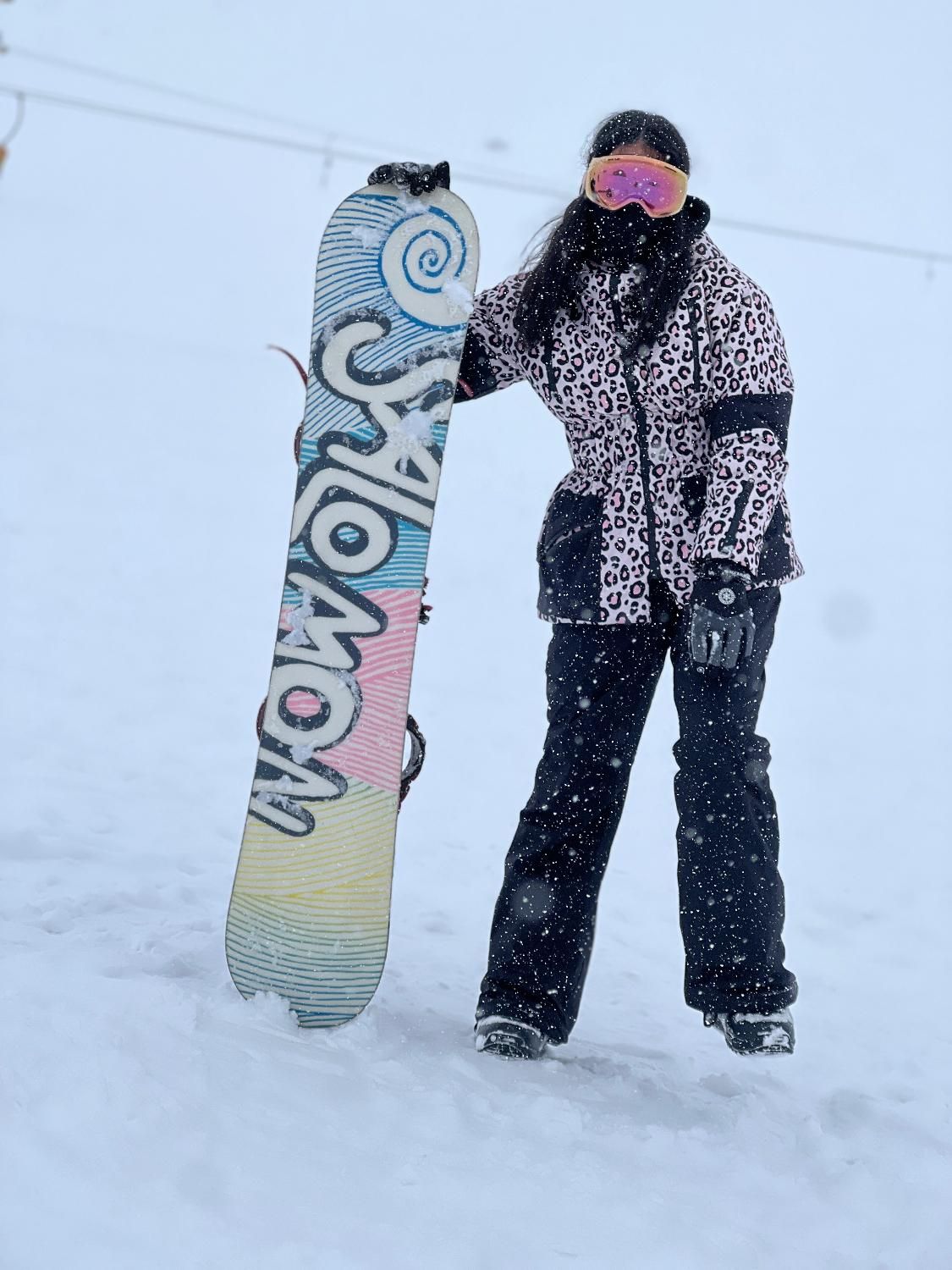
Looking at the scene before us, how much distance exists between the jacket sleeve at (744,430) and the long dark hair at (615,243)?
13 cm

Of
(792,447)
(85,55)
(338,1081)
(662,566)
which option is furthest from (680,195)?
(85,55)

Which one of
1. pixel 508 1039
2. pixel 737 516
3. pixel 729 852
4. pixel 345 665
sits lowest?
pixel 508 1039

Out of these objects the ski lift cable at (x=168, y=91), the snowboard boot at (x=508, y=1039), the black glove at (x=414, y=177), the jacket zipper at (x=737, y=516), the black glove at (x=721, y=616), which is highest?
the ski lift cable at (x=168, y=91)

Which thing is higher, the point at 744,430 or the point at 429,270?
the point at 429,270

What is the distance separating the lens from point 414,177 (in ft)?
7.37

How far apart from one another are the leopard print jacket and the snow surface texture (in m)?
0.46

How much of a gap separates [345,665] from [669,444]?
2.25 feet

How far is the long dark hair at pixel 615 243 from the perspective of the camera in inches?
83.2

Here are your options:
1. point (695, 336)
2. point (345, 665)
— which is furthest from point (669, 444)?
point (345, 665)

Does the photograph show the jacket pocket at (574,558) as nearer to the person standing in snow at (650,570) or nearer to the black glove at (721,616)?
the person standing in snow at (650,570)

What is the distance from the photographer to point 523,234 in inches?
697

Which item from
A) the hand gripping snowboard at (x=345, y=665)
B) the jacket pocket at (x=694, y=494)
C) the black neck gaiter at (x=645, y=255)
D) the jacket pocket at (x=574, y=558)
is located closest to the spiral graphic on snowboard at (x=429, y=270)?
the hand gripping snowboard at (x=345, y=665)

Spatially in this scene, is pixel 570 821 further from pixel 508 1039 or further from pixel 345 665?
pixel 345 665

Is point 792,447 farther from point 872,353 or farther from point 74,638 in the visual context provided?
point 74,638
